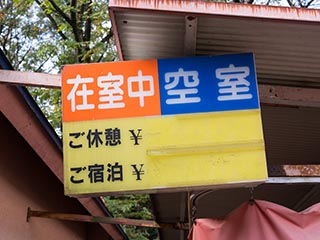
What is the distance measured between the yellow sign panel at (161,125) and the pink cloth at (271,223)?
2.02ft

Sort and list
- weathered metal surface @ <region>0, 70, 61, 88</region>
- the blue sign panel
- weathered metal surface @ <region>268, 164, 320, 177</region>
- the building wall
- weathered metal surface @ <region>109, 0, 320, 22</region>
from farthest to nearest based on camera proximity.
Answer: the building wall, weathered metal surface @ <region>268, 164, 320, 177</region>, weathered metal surface @ <region>0, 70, 61, 88</region>, the blue sign panel, weathered metal surface @ <region>109, 0, 320, 22</region>

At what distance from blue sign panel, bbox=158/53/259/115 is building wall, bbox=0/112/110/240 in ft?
7.10

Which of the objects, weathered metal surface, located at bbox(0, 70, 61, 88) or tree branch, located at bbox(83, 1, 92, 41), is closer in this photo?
weathered metal surface, located at bbox(0, 70, 61, 88)

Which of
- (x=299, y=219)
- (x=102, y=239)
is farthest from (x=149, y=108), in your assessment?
(x=102, y=239)

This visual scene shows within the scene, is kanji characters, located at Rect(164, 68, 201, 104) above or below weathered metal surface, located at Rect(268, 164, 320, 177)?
above

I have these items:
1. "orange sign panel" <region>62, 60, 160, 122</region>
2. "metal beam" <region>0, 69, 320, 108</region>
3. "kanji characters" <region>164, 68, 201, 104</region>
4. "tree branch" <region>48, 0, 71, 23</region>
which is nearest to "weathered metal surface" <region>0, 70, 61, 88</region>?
"metal beam" <region>0, 69, 320, 108</region>

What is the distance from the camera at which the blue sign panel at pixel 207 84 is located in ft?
9.96

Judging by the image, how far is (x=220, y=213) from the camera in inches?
315

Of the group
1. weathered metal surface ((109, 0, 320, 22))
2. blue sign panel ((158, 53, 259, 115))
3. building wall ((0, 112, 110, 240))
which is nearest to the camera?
weathered metal surface ((109, 0, 320, 22))

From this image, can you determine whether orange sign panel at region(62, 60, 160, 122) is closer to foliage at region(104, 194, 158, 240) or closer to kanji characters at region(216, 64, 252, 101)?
kanji characters at region(216, 64, 252, 101)

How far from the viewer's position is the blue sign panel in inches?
120

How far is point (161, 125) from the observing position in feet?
9.81

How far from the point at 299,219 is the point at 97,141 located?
1.56 metres

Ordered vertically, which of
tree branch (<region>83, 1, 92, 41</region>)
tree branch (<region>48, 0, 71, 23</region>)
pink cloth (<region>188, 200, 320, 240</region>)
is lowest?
pink cloth (<region>188, 200, 320, 240</region>)
